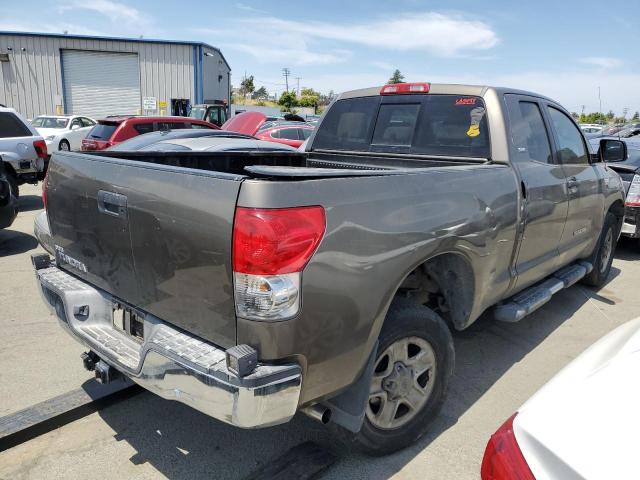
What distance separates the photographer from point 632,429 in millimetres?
1246

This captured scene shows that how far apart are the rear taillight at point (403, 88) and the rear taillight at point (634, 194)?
15.6 feet

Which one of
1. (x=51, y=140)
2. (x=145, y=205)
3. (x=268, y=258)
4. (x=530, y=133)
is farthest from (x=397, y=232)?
(x=51, y=140)

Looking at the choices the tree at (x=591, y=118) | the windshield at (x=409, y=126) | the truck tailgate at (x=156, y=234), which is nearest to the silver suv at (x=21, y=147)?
the windshield at (x=409, y=126)

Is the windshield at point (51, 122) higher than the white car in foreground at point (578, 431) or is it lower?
lower

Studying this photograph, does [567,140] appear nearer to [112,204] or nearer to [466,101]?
[466,101]

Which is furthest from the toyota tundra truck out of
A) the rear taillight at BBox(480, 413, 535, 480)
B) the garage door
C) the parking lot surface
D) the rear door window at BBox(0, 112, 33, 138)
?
the garage door

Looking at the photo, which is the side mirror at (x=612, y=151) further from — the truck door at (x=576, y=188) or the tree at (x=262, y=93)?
the tree at (x=262, y=93)

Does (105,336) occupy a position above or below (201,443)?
above

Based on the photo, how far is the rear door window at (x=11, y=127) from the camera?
8922mm

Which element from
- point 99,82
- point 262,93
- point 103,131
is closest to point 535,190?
point 103,131

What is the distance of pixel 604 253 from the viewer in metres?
5.68

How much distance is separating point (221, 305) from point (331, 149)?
2.70 m

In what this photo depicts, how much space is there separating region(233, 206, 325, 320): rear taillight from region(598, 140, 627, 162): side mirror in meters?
4.34

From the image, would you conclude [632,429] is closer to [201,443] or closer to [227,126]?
[201,443]
